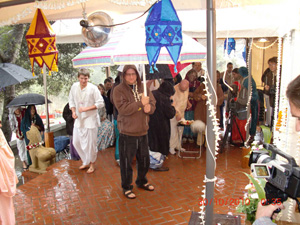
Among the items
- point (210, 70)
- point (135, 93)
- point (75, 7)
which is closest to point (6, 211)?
point (135, 93)

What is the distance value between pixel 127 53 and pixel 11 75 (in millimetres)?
3418

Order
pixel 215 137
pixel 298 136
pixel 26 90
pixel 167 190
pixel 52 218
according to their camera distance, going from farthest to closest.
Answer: pixel 26 90 < pixel 167 190 < pixel 52 218 < pixel 298 136 < pixel 215 137

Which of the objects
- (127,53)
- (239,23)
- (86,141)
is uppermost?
(239,23)

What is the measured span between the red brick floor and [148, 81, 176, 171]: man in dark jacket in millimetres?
532

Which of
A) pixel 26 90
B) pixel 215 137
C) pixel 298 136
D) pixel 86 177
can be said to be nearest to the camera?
pixel 215 137

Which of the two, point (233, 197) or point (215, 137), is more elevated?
point (215, 137)

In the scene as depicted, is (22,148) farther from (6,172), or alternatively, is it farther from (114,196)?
(6,172)

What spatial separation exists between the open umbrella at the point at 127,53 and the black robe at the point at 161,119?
2.32 ft

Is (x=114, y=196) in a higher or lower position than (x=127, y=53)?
lower

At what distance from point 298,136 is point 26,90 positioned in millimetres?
9597

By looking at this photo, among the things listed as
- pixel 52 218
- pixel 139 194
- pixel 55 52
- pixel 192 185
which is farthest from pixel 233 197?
pixel 55 52

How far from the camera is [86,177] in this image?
519cm

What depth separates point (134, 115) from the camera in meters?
4.07

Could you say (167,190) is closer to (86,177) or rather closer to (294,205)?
(86,177)
